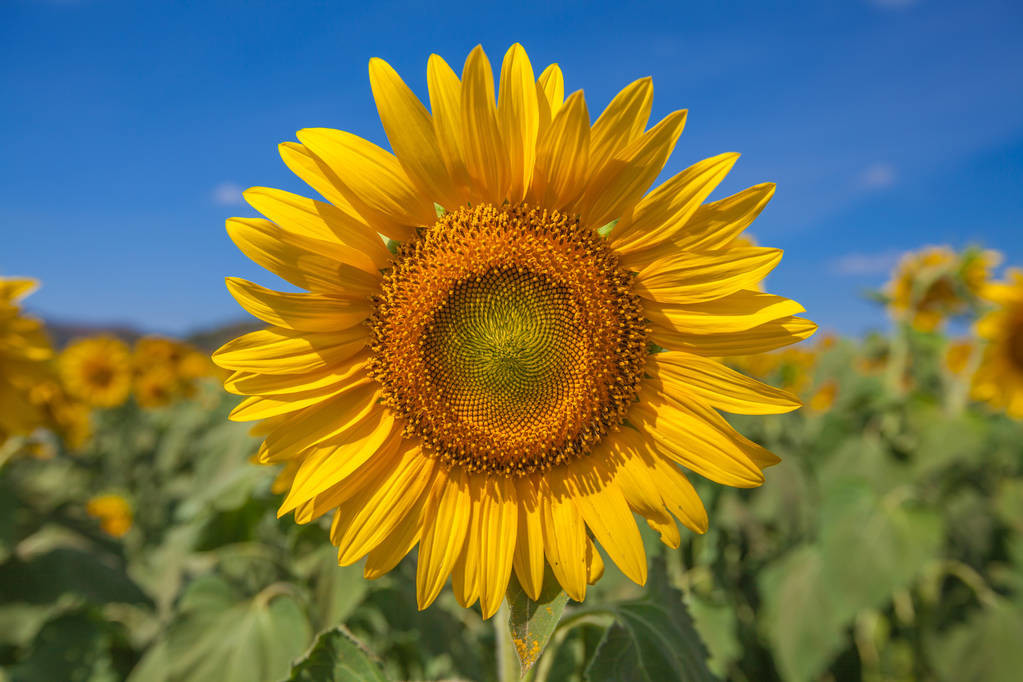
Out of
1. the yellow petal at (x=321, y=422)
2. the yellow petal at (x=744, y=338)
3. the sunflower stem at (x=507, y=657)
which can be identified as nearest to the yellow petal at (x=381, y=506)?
the yellow petal at (x=321, y=422)

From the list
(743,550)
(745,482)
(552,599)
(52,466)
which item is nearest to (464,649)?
(552,599)

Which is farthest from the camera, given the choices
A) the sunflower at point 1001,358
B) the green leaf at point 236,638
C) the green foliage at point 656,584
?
the sunflower at point 1001,358

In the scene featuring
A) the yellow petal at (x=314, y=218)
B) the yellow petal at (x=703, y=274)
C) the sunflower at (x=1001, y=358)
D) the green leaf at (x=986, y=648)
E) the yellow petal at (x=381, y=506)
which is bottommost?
the green leaf at (x=986, y=648)

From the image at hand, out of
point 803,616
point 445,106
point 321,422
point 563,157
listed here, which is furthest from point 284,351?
point 803,616

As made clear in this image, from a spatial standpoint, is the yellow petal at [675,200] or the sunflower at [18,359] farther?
the sunflower at [18,359]

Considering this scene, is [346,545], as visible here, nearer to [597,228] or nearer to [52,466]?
[597,228]

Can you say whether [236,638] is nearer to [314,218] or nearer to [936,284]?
[314,218]

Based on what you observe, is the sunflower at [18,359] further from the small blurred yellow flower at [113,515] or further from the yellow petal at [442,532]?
the small blurred yellow flower at [113,515]
